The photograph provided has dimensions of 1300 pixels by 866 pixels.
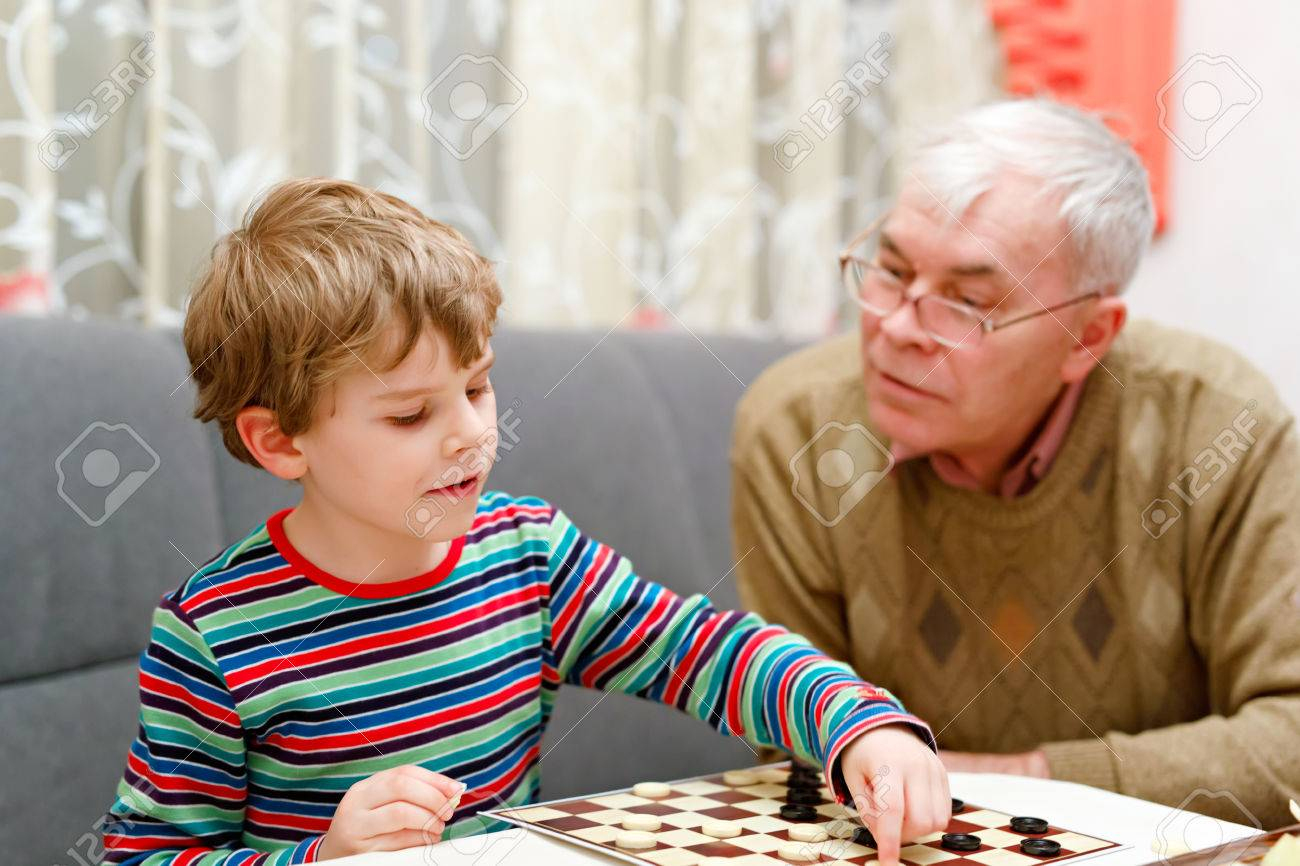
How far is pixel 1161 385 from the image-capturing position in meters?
1.59

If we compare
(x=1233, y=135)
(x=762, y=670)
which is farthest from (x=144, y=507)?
(x=1233, y=135)

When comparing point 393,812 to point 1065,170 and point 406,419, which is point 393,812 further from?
point 1065,170

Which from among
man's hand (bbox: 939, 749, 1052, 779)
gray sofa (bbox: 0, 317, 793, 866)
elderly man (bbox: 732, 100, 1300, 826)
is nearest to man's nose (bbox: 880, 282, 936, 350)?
elderly man (bbox: 732, 100, 1300, 826)

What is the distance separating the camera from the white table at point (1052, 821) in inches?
34.1

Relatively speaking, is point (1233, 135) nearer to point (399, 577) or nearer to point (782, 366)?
point (782, 366)

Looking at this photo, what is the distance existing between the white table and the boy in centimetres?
4

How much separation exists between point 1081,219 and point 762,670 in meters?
0.75

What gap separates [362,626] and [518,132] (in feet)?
3.97

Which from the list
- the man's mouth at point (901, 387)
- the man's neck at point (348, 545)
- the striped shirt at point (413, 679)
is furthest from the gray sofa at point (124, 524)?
the man's mouth at point (901, 387)

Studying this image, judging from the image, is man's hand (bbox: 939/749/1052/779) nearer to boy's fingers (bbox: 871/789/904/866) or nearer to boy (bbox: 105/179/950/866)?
boy (bbox: 105/179/950/866)

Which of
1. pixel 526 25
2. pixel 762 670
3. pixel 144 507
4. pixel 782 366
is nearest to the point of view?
pixel 762 670

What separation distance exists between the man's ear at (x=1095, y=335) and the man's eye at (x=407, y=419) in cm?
89

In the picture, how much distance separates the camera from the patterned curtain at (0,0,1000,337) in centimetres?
170

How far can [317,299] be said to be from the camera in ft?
3.24
